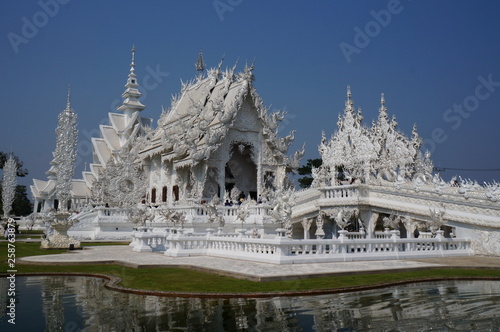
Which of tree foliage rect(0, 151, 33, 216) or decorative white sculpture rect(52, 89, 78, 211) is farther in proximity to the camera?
tree foliage rect(0, 151, 33, 216)

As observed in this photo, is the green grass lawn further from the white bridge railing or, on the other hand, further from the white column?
the white column

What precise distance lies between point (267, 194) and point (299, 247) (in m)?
12.9

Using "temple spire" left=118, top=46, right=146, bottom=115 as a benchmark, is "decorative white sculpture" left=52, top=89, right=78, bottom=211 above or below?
below

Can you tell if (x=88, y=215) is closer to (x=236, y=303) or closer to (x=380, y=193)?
(x=380, y=193)

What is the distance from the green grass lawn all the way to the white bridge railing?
6.35ft

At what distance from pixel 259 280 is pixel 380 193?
12.1 metres

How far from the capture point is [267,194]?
23.8 m

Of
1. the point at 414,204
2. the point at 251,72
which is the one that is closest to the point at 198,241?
the point at 414,204

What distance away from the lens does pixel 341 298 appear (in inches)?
266

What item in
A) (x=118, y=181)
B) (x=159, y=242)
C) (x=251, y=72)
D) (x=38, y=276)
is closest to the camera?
(x=38, y=276)

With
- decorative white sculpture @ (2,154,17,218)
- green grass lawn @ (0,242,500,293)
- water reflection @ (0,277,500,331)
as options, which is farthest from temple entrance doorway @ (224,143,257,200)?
water reflection @ (0,277,500,331)

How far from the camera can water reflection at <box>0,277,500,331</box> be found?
16.9 feet

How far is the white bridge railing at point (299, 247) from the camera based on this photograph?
10.7m

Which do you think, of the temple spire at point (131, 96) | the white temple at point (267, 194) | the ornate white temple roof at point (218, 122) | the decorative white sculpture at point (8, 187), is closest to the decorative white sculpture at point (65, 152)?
the white temple at point (267, 194)
